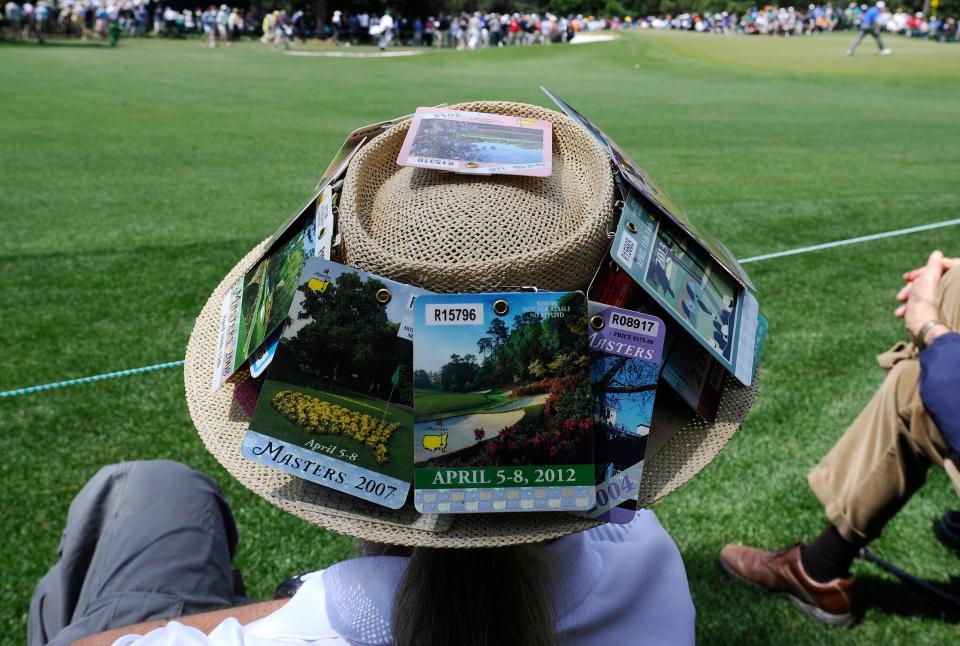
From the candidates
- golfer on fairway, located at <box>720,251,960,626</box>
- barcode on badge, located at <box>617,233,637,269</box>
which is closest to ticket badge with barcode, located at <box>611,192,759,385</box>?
barcode on badge, located at <box>617,233,637,269</box>

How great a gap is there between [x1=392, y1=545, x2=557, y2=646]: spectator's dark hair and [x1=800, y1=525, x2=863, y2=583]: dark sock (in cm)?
188

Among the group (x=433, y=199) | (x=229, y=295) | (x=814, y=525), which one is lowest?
(x=814, y=525)

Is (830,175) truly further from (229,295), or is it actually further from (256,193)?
(229,295)

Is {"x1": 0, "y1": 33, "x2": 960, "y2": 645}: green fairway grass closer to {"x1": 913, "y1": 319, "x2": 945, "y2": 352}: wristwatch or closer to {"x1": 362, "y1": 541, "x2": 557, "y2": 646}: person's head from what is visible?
{"x1": 913, "y1": 319, "x2": 945, "y2": 352}: wristwatch

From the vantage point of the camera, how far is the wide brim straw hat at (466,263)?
1.12 m

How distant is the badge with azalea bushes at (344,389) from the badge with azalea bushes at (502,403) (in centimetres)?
4

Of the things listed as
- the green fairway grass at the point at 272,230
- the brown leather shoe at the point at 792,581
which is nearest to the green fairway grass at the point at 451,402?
the green fairway grass at the point at 272,230

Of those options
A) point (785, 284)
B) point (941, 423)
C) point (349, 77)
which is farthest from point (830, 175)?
point (349, 77)

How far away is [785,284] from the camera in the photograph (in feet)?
19.0

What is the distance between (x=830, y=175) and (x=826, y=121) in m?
6.75

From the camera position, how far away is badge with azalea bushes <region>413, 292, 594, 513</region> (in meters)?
1.06

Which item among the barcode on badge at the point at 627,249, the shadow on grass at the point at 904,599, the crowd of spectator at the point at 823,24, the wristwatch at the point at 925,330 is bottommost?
the shadow on grass at the point at 904,599

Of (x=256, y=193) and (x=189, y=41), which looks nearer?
(x=256, y=193)

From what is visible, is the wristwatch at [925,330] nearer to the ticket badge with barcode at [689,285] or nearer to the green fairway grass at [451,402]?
the ticket badge with barcode at [689,285]
